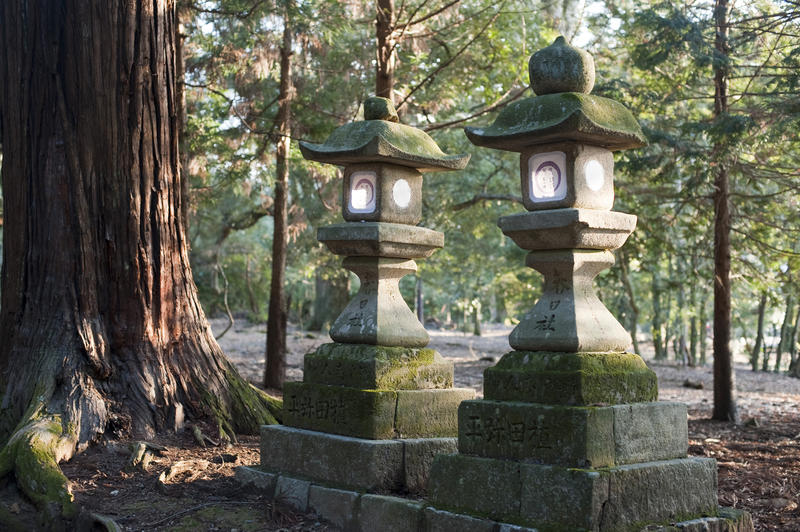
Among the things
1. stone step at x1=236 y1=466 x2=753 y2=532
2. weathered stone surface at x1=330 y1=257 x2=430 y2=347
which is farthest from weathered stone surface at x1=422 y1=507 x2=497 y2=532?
weathered stone surface at x1=330 y1=257 x2=430 y2=347

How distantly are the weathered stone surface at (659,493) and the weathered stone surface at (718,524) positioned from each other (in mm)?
56

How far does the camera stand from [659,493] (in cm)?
455

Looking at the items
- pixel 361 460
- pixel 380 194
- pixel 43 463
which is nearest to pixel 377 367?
pixel 361 460

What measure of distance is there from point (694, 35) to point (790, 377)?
14.5m

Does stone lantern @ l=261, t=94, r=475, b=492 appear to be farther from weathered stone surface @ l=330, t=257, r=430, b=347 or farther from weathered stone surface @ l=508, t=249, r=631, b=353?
weathered stone surface @ l=508, t=249, r=631, b=353

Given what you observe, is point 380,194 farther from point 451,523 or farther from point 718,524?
point 718,524

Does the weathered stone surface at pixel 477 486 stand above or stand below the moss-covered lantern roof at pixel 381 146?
below

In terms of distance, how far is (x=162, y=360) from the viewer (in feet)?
25.5

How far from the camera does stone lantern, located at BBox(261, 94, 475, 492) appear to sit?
5805 millimetres

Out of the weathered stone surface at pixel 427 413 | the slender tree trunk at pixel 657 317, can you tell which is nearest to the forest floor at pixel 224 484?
the weathered stone surface at pixel 427 413

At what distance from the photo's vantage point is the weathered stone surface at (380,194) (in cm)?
629

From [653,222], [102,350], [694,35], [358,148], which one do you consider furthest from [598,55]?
[102,350]

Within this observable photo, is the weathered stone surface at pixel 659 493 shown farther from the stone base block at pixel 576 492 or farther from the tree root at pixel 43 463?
the tree root at pixel 43 463

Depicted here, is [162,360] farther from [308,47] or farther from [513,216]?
[308,47]
